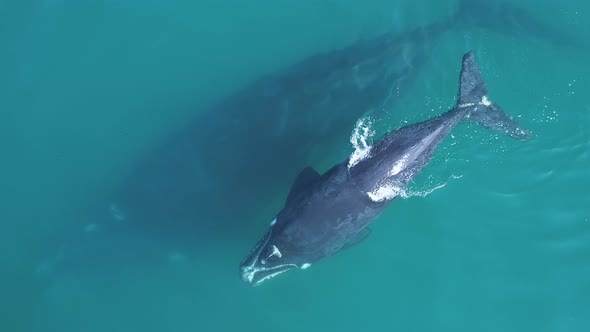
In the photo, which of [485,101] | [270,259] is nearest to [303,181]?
[270,259]

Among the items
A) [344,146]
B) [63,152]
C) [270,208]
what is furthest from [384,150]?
[63,152]

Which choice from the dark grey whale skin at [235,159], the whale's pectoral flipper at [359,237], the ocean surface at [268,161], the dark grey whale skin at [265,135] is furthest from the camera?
the dark grey whale skin at [265,135]

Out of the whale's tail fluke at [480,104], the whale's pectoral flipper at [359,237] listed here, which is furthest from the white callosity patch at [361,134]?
the whale's tail fluke at [480,104]

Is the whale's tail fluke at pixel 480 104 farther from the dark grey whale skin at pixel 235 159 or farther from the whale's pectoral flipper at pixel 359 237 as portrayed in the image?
the whale's pectoral flipper at pixel 359 237

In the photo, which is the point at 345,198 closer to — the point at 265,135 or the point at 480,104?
the point at 265,135

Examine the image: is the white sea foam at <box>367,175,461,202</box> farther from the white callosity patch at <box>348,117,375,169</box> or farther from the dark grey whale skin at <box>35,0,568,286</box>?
the dark grey whale skin at <box>35,0,568,286</box>

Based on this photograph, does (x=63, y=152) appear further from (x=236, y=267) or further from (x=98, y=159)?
(x=236, y=267)
